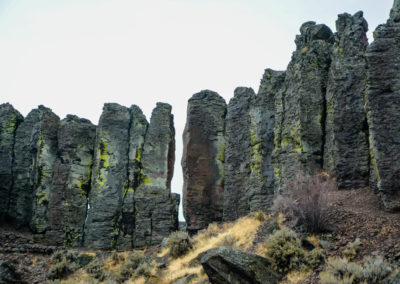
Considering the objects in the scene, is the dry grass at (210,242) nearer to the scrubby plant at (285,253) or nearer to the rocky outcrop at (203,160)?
the scrubby plant at (285,253)

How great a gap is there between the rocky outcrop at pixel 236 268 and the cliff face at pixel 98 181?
11.9 meters

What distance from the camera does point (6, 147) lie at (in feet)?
98.2

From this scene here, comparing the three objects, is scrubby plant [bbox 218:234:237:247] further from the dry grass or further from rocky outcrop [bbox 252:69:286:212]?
rocky outcrop [bbox 252:69:286:212]

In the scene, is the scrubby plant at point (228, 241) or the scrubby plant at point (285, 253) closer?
the scrubby plant at point (285, 253)

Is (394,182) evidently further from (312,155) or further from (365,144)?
(312,155)

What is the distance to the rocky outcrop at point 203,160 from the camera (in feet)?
73.5

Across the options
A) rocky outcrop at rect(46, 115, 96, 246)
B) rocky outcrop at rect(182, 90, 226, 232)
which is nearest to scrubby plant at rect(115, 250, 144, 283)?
rocky outcrop at rect(182, 90, 226, 232)

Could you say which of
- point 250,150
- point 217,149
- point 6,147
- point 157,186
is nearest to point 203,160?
point 217,149

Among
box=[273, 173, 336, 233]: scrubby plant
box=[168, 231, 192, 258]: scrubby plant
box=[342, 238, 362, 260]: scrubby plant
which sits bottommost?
box=[168, 231, 192, 258]: scrubby plant

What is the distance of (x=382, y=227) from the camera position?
12023 mm

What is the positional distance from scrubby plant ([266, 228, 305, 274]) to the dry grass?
2.22 m

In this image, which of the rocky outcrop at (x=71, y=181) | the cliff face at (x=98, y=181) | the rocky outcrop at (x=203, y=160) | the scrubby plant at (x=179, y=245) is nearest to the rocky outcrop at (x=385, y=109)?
the scrubby plant at (x=179, y=245)

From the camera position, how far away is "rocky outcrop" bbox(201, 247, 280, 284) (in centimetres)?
1123

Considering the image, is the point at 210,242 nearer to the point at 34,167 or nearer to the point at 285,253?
the point at 285,253
